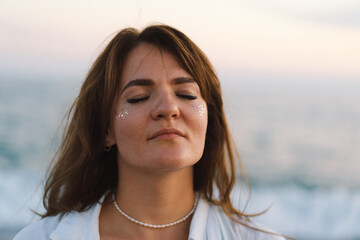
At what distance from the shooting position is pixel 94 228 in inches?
114

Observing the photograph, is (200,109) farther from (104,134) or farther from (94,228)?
(94,228)

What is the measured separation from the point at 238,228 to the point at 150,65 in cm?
126

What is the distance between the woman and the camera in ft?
9.10

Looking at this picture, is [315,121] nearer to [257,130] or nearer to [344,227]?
[257,130]

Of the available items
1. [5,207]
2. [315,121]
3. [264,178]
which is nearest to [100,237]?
[5,207]

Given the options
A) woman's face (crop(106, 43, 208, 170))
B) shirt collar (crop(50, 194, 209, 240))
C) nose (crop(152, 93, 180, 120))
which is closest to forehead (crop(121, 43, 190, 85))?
woman's face (crop(106, 43, 208, 170))

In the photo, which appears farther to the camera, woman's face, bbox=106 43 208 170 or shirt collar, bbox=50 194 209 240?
shirt collar, bbox=50 194 209 240

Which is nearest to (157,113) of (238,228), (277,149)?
(238,228)

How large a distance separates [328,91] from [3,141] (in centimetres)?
1248

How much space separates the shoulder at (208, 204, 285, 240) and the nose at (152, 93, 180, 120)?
821 mm

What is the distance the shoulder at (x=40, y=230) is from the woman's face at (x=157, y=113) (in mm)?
679

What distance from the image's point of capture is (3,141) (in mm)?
14516

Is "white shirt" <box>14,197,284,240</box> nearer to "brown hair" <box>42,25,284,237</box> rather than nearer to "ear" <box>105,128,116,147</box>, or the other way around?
"brown hair" <box>42,25,284,237</box>

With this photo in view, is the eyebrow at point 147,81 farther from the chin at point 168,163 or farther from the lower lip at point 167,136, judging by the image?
the chin at point 168,163
